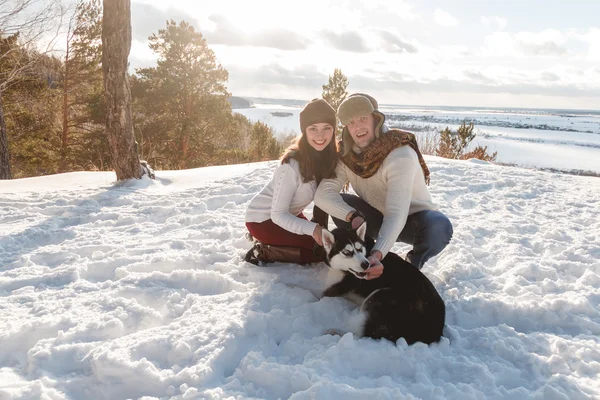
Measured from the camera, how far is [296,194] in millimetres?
3609

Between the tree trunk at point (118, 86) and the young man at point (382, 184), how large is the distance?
4811mm

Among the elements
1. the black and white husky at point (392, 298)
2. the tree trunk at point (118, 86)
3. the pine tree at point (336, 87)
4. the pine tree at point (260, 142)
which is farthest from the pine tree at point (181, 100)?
the black and white husky at point (392, 298)

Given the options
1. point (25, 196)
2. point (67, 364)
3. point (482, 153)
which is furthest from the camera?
point (482, 153)

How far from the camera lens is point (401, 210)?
3.09 meters

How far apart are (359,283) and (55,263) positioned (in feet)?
9.96

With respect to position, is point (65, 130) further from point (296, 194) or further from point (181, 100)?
point (296, 194)

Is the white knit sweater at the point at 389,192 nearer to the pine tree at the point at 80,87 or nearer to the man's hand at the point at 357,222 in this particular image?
the man's hand at the point at 357,222

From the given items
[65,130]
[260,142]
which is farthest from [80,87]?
[260,142]

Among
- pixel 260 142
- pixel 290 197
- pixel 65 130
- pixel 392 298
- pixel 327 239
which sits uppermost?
pixel 65 130

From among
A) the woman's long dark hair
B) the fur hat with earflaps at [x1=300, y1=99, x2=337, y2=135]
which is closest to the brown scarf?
the woman's long dark hair

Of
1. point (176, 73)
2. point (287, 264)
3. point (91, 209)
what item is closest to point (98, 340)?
point (287, 264)

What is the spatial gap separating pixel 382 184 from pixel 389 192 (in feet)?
0.89

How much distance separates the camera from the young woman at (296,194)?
3289 millimetres

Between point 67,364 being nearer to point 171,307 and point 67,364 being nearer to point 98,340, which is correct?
point 98,340
